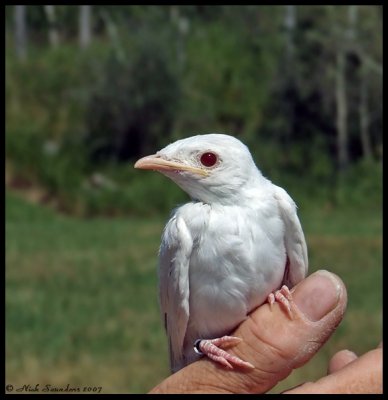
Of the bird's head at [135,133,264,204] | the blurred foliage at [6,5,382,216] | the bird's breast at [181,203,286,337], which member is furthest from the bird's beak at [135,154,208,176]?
the blurred foliage at [6,5,382,216]

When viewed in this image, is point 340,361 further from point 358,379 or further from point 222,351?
point 222,351

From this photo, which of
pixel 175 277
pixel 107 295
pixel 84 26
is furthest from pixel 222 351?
pixel 84 26

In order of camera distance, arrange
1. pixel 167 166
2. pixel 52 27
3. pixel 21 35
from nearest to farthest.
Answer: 1. pixel 167 166
2. pixel 21 35
3. pixel 52 27

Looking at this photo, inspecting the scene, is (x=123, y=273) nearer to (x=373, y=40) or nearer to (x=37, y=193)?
(x=37, y=193)

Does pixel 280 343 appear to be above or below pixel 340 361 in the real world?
above

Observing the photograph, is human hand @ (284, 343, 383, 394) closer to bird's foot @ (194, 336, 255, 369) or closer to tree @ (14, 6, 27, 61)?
bird's foot @ (194, 336, 255, 369)

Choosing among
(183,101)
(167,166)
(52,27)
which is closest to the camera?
(167,166)
